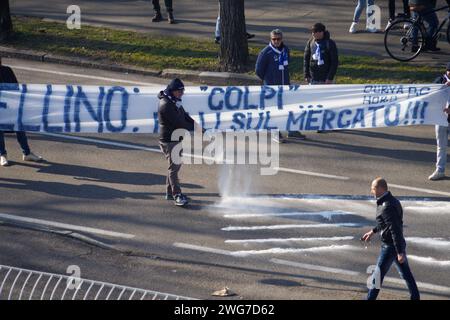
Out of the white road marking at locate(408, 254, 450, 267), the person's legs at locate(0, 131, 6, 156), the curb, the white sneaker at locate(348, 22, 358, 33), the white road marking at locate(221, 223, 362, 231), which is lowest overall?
the white road marking at locate(408, 254, 450, 267)

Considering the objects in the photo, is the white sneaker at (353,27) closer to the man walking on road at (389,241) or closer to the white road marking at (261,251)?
the white road marking at (261,251)

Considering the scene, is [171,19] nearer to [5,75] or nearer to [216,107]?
[216,107]

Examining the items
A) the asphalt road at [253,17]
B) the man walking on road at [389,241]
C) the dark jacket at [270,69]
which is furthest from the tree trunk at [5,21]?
the man walking on road at [389,241]

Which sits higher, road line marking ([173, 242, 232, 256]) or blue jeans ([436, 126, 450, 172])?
blue jeans ([436, 126, 450, 172])

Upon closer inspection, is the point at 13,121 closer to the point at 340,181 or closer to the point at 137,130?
the point at 137,130

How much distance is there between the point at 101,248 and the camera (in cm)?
1200

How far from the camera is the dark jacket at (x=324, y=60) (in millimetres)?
16047

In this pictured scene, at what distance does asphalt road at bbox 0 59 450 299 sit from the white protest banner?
0.50 meters

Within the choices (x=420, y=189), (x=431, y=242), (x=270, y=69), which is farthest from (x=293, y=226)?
(x=270, y=69)

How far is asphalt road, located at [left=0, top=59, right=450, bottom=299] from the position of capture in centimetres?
1125

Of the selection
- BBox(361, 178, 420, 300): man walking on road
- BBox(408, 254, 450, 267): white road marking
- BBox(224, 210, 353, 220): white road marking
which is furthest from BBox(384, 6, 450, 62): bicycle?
BBox(361, 178, 420, 300): man walking on road

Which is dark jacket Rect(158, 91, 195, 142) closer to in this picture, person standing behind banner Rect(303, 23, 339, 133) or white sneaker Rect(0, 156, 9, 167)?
white sneaker Rect(0, 156, 9, 167)
